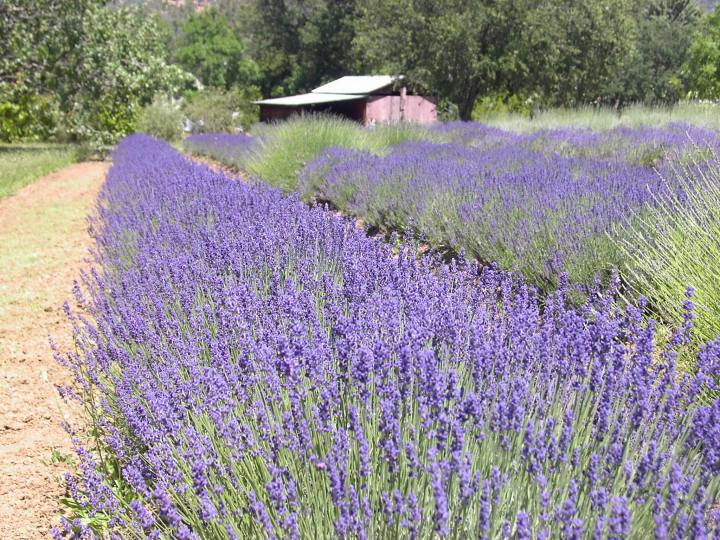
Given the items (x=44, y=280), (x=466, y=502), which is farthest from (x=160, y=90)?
(x=466, y=502)

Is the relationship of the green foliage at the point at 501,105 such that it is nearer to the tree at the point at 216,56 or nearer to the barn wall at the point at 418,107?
the barn wall at the point at 418,107

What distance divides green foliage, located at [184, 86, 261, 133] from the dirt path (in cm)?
2534

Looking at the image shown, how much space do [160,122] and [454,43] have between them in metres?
13.7

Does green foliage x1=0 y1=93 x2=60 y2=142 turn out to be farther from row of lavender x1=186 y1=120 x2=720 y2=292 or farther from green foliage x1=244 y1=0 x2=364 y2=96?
green foliage x1=244 y1=0 x2=364 y2=96

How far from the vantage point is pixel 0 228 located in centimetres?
928

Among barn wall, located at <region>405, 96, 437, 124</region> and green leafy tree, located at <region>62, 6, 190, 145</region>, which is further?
barn wall, located at <region>405, 96, 437, 124</region>

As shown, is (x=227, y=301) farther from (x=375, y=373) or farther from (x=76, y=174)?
(x=76, y=174)

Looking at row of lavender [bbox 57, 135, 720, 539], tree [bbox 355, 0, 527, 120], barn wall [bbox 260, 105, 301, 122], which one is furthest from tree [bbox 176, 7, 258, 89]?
row of lavender [bbox 57, 135, 720, 539]

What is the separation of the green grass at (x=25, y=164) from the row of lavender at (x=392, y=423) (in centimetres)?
1206

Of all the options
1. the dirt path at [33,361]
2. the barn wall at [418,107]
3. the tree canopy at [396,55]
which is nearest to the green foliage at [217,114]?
the tree canopy at [396,55]

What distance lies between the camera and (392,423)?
1.57 metres

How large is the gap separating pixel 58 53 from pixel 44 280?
13596mm

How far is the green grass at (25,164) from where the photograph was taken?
546 inches

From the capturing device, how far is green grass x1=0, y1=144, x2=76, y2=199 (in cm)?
1386
